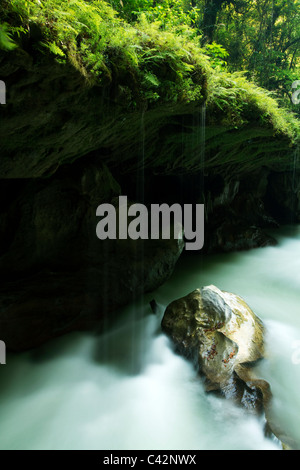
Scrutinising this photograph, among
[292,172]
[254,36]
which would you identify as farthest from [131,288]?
[254,36]

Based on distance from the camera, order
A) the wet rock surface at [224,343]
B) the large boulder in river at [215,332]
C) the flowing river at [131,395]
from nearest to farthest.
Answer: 1. the flowing river at [131,395]
2. the wet rock surface at [224,343]
3. the large boulder in river at [215,332]

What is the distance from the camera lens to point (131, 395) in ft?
13.7

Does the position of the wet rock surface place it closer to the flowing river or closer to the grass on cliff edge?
the flowing river

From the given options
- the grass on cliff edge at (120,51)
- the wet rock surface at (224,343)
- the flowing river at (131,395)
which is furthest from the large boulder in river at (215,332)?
the grass on cliff edge at (120,51)

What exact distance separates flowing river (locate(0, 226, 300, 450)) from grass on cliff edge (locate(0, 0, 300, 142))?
13.5 ft

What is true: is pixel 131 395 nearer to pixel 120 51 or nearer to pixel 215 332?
pixel 215 332

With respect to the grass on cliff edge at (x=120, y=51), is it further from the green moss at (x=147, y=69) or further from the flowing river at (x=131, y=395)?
the flowing river at (x=131, y=395)

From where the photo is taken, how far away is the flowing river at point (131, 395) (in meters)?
3.50

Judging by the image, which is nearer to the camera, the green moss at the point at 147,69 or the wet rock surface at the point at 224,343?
the green moss at the point at 147,69

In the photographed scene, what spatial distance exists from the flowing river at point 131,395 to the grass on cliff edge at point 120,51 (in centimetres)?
412

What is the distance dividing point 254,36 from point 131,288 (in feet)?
50.0

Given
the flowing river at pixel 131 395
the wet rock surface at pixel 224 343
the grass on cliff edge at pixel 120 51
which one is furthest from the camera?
the wet rock surface at pixel 224 343

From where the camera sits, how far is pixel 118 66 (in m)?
3.33

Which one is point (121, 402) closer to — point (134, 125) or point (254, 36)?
point (134, 125)
